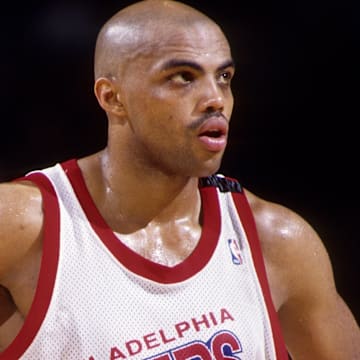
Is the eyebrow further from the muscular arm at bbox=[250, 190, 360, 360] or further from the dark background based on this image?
the dark background

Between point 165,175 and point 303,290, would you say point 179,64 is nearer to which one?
point 165,175

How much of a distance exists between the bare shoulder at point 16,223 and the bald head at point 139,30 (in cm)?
21

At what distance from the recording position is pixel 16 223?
1.27m

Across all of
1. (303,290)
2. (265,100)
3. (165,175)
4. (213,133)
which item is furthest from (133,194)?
(265,100)

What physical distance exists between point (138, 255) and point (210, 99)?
0.24 m

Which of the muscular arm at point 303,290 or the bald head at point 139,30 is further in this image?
the muscular arm at point 303,290

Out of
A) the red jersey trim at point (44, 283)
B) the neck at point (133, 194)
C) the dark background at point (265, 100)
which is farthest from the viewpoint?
the dark background at point (265, 100)

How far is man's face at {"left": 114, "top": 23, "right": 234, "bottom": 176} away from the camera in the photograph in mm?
1282

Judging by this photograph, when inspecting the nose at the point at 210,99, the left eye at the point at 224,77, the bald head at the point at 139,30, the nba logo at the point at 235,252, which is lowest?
the nba logo at the point at 235,252

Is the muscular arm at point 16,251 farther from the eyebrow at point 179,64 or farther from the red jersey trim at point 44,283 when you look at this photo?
the eyebrow at point 179,64

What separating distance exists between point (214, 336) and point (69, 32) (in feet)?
3.31

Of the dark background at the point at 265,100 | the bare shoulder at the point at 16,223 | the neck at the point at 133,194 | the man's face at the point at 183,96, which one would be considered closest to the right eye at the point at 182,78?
the man's face at the point at 183,96

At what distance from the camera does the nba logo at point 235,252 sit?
1.39 meters

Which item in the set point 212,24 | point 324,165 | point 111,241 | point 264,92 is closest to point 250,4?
point 264,92
